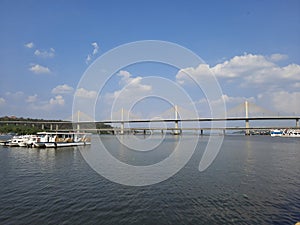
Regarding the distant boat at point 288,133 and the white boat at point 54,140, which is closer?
the white boat at point 54,140

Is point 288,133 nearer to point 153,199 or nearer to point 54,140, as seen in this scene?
point 54,140

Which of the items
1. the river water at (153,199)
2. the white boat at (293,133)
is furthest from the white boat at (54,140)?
the white boat at (293,133)

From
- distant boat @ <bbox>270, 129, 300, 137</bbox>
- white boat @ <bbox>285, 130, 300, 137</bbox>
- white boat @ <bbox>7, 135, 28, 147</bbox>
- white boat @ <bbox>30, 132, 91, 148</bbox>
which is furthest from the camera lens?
distant boat @ <bbox>270, 129, 300, 137</bbox>

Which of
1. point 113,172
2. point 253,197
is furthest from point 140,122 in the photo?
point 253,197

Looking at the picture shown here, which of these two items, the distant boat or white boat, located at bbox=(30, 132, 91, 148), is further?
the distant boat

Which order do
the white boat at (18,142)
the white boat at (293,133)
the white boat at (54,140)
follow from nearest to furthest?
1. the white boat at (54,140)
2. the white boat at (18,142)
3. the white boat at (293,133)

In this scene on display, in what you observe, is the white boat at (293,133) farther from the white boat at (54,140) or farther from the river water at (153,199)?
the river water at (153,199)

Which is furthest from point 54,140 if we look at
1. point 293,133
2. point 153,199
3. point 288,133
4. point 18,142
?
point 288,133

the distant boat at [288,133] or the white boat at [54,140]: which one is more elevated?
the white boat at [54,140]

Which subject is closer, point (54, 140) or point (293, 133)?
point (54, 140)

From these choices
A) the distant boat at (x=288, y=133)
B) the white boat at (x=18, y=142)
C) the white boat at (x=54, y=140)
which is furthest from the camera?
the distant boat at (x=288, y=133)

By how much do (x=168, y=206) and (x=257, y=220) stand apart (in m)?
3.86

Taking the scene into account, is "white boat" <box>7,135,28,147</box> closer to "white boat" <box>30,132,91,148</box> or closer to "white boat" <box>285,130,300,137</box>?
"white boat" <box>30,132,91,148</box>

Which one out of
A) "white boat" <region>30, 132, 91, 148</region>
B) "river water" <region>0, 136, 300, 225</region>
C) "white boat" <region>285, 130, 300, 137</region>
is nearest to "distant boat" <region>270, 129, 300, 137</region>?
"white boat" <region>285, 130, 300, 137</region>
